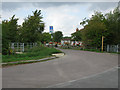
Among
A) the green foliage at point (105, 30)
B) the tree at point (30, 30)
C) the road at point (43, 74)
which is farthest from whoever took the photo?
the green foliage at point (105, 30)

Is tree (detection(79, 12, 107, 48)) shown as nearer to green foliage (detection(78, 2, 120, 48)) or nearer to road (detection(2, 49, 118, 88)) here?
green foliage (detection(78, 2, 120, 48))

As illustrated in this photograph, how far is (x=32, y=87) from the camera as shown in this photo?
17.1ft

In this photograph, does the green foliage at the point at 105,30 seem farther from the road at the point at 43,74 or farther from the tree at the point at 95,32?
the road at the point at 43,74

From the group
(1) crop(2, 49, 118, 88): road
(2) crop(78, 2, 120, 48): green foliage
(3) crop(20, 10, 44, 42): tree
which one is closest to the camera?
(1) crop(2, 49, 118, 88): road

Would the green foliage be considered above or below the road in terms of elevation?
above

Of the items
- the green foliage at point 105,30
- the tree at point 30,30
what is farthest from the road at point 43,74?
the green foliage at point 105,30

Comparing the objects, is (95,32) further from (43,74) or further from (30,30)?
(43,74)

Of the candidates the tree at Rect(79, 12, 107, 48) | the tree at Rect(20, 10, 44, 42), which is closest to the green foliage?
the tree at Rect(79, 12, 107, 48)

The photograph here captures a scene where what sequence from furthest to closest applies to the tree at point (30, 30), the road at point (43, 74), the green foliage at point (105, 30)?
the green foliage at point (105, 30) < the tree at point (30, 30) < the road at point (43, 74)

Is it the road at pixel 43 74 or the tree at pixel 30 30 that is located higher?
the tree at pixel 30 30

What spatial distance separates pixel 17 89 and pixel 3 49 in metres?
11.6

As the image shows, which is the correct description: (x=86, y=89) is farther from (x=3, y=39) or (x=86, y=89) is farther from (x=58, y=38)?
(x=58, y=38)

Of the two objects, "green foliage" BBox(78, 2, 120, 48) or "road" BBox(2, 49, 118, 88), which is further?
"green foliage" BBox(78, 2, 120, 48)

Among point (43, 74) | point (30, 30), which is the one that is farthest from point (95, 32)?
point (43, 74)
